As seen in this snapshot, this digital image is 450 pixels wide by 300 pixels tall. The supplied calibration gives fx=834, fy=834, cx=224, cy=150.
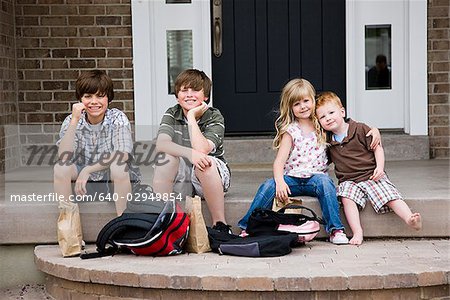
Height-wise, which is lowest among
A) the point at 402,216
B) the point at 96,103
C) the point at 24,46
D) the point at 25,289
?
the point at 25,289

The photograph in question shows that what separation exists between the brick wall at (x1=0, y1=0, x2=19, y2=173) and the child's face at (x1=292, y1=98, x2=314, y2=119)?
2460 millimetres

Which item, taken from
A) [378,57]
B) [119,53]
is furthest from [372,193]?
[119,53]

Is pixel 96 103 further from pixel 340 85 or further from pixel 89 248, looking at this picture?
pixel 340 85

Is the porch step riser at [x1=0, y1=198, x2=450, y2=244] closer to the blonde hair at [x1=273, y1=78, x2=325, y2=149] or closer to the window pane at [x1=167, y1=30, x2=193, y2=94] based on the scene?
the blonde hair at [x1=273, y1=78, x2=325, y2=149]

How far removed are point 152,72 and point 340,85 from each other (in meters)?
1.46

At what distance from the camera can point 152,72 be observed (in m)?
6.41

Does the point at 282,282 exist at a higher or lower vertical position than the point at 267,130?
lower

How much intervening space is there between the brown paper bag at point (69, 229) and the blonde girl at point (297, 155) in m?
0.87

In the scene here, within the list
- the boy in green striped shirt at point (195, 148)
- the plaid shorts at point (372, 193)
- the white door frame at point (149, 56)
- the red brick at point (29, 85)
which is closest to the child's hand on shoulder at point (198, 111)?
the boy in green striped shirt at point (195, 148)

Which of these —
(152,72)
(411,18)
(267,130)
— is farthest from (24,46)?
(411,18)

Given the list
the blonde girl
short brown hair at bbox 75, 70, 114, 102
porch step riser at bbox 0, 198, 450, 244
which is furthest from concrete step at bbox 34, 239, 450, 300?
short brown hair at bbox 75, 70, 114, 102

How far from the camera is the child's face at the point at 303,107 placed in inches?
181

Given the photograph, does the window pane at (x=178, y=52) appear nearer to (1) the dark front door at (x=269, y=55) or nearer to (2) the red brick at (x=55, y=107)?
(1) the dark front door at (x=269, y=55)

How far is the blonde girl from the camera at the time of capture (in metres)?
4.50
